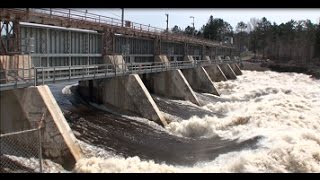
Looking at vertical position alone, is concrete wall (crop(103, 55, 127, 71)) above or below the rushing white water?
above

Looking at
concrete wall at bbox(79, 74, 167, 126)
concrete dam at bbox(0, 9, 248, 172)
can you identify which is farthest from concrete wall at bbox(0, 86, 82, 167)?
concrete wall at bbox(79, 74, 167, 126)

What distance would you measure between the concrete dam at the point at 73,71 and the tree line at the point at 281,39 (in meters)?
61.0

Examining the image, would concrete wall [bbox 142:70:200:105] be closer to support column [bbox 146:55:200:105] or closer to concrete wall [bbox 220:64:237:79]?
support column [bbox 146:55:200:105]

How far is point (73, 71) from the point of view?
27.1 meters

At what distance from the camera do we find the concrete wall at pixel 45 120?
16703 millimetres

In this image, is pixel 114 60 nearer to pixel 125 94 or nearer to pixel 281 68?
pixel 125 94

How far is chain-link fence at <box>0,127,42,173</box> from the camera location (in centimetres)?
1509

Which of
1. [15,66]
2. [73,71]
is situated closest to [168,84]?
[73,71]

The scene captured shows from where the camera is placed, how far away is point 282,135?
20578 millimetres

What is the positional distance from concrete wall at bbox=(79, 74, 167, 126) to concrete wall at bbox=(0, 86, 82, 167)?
34.9 ft

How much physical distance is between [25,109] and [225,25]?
143m

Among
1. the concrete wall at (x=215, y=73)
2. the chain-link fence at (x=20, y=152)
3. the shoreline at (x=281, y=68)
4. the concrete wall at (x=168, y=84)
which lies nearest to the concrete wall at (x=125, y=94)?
the concrete wall at (x=168, y=84)
